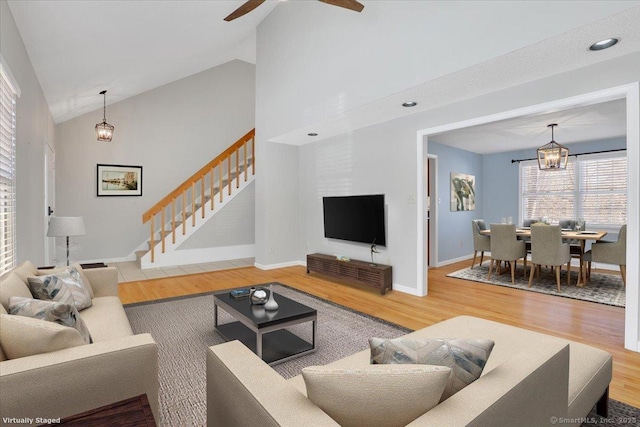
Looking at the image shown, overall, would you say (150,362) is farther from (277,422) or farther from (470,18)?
(470,18)

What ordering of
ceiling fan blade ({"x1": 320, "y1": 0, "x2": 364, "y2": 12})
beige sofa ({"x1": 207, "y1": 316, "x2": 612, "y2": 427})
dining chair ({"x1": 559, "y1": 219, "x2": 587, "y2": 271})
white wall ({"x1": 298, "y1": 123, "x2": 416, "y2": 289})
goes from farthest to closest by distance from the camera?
dining chair ({"x1": 559, "y1": 219, "x2": 587, "y2": 271})
white wall ({"x1": 298, "y1": 123, "x2": 416, "y2": 289})
ceiling fan blade ({"x1": 320, "y1": 0, "x2": 364, "y2": 12})
beige sofa ({"x1": 207, "y1": 316, "x2": 612, "y2": 427})

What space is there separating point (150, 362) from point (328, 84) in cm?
393

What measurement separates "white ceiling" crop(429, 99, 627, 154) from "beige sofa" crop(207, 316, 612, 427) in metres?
3.79

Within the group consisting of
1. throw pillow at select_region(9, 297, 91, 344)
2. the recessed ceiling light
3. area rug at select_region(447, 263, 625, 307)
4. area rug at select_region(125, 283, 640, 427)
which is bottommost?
area rug at select_region(125, 283, 640, 427)

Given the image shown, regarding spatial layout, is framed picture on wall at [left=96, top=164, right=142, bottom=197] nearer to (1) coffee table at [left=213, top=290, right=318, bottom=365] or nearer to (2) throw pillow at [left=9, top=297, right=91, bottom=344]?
(1) coffee table at [left=213, top=290, right=318, bottom=365]

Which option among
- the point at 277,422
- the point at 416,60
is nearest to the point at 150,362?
the point at 277,422

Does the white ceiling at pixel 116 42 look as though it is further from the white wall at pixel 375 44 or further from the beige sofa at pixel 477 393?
the beige sofa at pixel 477 393

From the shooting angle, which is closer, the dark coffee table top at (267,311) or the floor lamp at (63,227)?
the dark coffee table top at (267,311)

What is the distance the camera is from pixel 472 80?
130 inches

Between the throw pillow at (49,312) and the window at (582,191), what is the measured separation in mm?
8283

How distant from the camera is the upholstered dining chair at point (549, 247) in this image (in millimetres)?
4738

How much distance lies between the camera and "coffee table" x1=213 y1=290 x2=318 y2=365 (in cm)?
254

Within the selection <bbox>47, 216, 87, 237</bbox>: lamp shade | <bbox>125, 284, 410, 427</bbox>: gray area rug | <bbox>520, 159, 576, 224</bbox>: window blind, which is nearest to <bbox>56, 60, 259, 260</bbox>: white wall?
<bbox>47, 216, 87, 237</bbox>: lamp shade

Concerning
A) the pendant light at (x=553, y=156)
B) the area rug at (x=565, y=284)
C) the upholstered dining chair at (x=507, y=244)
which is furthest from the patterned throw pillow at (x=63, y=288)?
the pendant light at (x=553, y=156)
